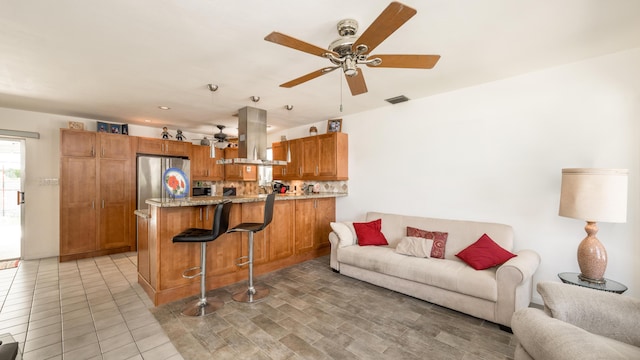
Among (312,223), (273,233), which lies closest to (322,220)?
(312,223)

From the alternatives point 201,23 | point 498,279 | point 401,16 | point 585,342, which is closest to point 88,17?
point 201,23

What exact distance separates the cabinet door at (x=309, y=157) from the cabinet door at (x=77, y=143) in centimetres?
376

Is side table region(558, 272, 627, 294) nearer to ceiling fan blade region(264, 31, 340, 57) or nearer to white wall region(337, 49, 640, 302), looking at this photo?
white wall region(337, 49, 640, 302)

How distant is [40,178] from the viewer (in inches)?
177

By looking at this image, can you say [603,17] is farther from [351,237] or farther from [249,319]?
[249,319]

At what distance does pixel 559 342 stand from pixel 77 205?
6.24m

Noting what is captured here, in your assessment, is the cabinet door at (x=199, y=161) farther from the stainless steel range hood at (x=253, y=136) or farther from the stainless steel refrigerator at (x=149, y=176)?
the stainless steel range hood at (x=253, y=136)

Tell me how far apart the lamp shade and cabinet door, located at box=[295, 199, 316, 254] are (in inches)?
126

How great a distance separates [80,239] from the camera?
448cm

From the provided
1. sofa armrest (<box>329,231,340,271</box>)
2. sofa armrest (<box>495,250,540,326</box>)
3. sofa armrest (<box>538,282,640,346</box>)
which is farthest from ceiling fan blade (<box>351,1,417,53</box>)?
sofa armrest (<box>329,231,340,271</box>)

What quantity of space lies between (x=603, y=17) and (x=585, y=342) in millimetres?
2296

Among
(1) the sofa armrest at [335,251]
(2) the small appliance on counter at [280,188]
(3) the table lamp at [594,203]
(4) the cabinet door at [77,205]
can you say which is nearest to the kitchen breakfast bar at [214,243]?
(1) the sofa armrest at [335,251]

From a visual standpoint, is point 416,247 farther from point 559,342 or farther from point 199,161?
point 199,161

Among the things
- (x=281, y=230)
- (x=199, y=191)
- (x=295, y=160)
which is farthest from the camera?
(x=199, y=191)
